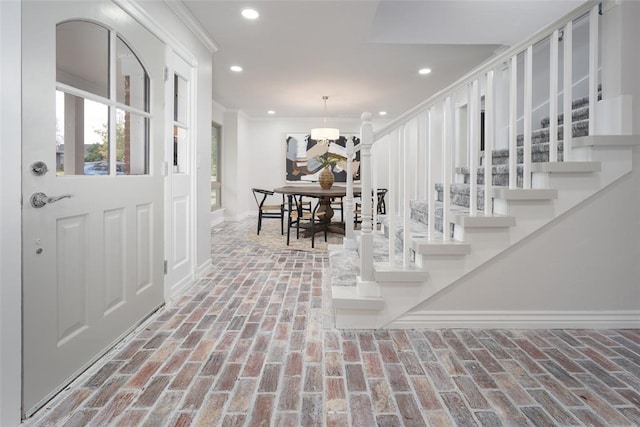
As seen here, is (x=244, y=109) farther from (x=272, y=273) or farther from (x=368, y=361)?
(x=368, y=361)

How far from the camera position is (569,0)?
11.1ft

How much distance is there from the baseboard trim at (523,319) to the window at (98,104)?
1.95m

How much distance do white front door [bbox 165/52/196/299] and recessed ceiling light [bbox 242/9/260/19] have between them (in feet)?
2.14

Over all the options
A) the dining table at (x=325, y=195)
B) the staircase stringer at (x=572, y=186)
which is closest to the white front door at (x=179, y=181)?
the staircase stringer at (x=572, y=186)

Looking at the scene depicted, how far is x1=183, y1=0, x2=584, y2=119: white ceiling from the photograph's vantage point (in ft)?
10.1

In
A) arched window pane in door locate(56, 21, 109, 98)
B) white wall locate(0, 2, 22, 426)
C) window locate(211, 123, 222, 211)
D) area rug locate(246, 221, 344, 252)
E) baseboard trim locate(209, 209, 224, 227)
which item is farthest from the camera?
window locate(211, 123, 222, 211)

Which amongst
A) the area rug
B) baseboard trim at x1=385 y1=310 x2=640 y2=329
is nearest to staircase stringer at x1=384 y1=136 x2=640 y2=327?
baseboard trim at x1=385 y1=310 x2=640 y2=329

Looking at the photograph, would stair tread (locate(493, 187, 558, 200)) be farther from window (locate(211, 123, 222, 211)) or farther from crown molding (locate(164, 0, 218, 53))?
window (locate(211, 123, 222, 211))

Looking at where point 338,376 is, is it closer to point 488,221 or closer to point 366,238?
point 366,238

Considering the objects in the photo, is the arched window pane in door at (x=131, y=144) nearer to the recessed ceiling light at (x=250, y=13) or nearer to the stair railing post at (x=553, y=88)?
the recessed ceiling light at (x=250, y=13)

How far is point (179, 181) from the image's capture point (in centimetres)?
284

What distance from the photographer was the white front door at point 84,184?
1412 millimetres

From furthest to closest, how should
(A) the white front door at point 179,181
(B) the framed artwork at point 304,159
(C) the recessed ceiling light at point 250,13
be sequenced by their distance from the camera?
(B) the framed artwork at point 304,159
(C) the recessed ceiling light at point 250,13
(A) the white front door at point 179,181

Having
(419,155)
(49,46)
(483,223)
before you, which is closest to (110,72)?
(49,46)
